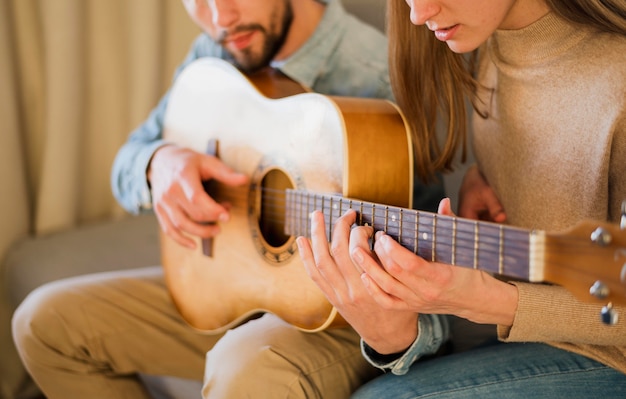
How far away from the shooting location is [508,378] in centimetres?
94

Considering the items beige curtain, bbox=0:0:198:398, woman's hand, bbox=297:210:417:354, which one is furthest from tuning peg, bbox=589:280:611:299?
beige curtain, bbox=0:0:198:398

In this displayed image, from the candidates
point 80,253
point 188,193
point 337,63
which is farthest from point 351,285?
point 80,253

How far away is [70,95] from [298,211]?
1.15 meters

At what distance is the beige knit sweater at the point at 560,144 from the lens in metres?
0.88

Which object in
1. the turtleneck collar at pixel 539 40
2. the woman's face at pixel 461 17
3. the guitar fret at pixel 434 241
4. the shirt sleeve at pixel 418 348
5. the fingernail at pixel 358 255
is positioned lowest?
the shirt sleeve at pixel 418 348

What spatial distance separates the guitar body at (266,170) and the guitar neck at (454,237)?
0.27ft

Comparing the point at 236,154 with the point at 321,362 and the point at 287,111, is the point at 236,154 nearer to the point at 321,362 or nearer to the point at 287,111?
the point at 287,111

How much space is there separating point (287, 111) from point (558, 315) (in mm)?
497

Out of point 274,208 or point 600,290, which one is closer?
point 600,290

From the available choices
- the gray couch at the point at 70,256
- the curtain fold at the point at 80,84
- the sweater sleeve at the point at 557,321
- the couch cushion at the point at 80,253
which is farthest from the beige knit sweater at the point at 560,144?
the curtain fold at the point at 80,84

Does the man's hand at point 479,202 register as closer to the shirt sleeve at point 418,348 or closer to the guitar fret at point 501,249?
the shirt sleeve at point 418,348

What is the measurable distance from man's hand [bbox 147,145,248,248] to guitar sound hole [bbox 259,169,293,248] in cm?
5

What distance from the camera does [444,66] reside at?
3.57ft

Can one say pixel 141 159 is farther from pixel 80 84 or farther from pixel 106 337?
pixel 80 84
